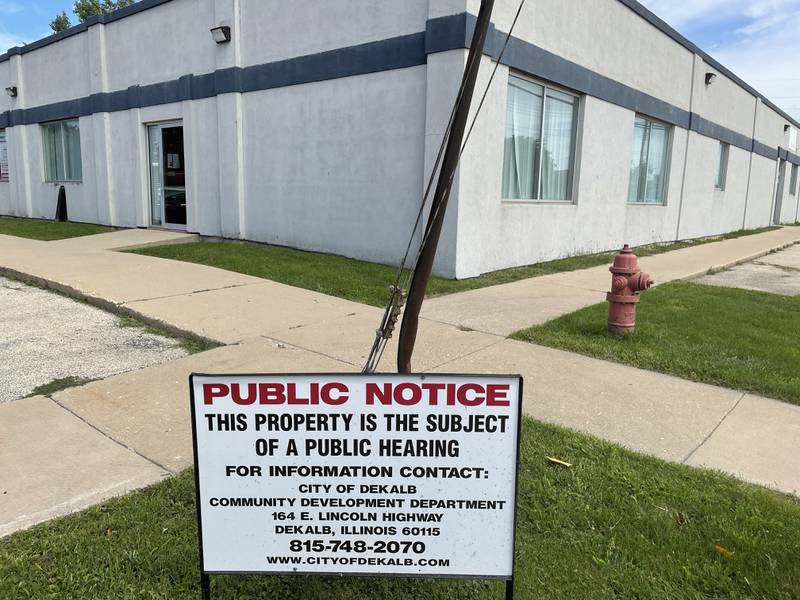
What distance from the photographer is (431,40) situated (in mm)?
8945

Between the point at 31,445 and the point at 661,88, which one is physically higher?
the point at 661,88

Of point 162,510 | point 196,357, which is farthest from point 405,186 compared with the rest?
point 162,510

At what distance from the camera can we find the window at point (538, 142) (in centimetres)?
1049

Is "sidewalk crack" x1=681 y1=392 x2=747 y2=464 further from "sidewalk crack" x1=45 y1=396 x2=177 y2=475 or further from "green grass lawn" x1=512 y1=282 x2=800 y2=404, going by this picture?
"sidewalk crack" x1=45 y1=396 x2=177 y2=475

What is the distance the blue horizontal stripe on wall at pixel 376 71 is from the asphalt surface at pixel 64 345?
5.60 metres

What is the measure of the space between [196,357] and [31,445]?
172 cm

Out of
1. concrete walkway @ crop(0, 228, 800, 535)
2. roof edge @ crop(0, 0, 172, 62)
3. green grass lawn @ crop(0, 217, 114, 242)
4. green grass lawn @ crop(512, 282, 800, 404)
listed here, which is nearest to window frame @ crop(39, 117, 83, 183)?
green grass lawn @ crop(0, 217, 114, 242)

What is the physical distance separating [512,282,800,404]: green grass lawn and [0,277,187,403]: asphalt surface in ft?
11.6

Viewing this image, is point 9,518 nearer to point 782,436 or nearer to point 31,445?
point 31,445

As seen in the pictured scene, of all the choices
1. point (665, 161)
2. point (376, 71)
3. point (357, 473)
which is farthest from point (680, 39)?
point (357, 473)

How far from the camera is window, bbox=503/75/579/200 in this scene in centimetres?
1049

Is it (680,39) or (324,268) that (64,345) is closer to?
(324,268)

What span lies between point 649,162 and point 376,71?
358 inches

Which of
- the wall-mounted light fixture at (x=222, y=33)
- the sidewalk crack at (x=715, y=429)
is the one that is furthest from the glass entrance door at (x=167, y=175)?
the sidewalk crack at (x=715, y=429)
